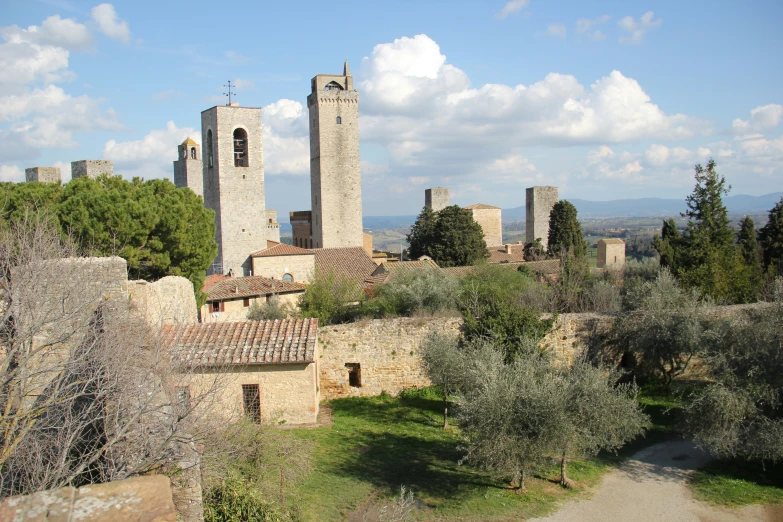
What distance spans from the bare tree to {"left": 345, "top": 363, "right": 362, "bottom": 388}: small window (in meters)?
8.51

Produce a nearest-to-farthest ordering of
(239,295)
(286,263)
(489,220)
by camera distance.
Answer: (239,295) → (286,263) → (489,220)

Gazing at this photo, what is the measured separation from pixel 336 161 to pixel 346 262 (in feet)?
48.4

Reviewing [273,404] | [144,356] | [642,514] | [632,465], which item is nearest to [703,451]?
[632,465]

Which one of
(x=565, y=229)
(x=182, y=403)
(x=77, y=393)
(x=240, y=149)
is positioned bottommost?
(x=182, y=403)

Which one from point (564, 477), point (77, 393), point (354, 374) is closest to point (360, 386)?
point (354, 374)

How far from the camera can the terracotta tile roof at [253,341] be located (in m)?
13.2

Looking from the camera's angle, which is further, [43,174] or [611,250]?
[611,250]

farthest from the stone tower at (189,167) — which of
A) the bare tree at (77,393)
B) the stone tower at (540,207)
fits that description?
the bare tree at (77,393)

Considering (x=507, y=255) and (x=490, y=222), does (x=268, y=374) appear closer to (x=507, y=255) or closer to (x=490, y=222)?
(x=507, y=255)

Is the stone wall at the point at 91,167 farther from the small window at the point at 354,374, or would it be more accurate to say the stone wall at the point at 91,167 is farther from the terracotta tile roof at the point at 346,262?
the small window at the point at 354,374

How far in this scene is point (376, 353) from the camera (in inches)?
638

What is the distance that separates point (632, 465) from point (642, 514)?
205 cm

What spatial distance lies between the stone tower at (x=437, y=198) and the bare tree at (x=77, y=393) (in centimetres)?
5068

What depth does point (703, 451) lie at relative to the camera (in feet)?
38.7
